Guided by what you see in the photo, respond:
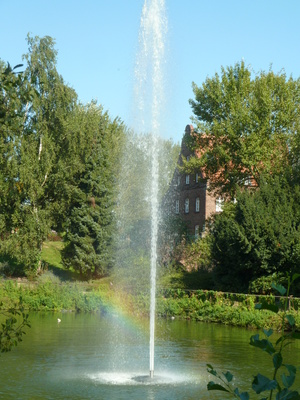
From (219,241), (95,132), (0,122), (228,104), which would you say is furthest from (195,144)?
(0,122)

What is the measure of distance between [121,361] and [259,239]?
62.7 ft

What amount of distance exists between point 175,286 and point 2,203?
1476 cm

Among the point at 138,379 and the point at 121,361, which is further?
the point at 121,361

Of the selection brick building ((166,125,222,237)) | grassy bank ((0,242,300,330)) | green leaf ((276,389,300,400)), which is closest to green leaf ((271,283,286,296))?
green leaf ((276,389,300,400))

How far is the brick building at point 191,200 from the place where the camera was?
63.9 meters

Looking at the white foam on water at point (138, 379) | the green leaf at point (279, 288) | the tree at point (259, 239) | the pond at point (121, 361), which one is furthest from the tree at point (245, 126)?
the green leaf at point (279, 288)

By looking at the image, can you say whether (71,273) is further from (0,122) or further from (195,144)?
(0,122)

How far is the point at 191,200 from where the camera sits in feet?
221

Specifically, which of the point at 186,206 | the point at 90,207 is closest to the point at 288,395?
the point at 90,207

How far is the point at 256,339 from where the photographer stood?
8.87ft

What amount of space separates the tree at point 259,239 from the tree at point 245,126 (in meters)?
6.09

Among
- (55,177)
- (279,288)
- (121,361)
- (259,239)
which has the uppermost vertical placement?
(55,177)

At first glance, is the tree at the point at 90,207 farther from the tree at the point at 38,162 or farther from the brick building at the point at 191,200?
the brick building at the point at 191,200

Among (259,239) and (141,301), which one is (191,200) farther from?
(141,301)
